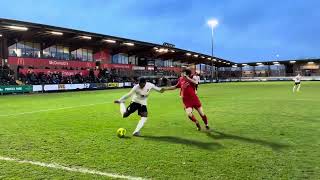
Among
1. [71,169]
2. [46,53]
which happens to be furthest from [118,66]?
[71,169]

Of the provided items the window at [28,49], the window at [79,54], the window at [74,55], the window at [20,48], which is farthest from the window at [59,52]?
the window at [20,48]

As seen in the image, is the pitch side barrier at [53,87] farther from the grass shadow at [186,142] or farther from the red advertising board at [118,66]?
the grass shadow at [186,142]

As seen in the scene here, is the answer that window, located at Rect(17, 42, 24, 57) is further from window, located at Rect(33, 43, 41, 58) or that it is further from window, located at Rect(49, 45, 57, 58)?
window, located at Rect(49, 45, 57, 58)

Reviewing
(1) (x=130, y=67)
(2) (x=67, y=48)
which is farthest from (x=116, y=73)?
(2) (x=67, y=48)

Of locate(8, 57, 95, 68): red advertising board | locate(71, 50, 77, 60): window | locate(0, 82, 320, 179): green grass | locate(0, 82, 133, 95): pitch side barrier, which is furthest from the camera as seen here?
locate(71, 50, 77, 60): window

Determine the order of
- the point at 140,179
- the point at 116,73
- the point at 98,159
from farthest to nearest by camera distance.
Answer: the point at 116,73
the point at 98,159
the point at 140,179

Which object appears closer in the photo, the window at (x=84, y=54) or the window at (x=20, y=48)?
the window at (x=20, y=48)

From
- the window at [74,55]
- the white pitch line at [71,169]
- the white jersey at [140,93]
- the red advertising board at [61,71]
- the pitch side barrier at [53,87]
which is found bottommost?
the white pitch line at [71,169]

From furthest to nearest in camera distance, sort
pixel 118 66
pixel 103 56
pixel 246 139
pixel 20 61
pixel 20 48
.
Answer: pixel 118 66 → pixel 103 56 → pixel 20 48 → pixel 20 61 → pixel 246 139

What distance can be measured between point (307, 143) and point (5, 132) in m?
8.88

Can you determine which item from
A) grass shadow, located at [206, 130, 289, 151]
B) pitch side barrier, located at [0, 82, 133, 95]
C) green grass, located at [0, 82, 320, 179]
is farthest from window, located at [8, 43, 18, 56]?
grass shadow, located at [206, 130, 289, 151]

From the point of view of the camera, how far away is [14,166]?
7.38 m

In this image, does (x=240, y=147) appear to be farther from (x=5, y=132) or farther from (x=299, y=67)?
(x=299, y=67)

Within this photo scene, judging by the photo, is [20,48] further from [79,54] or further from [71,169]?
[71,169]
